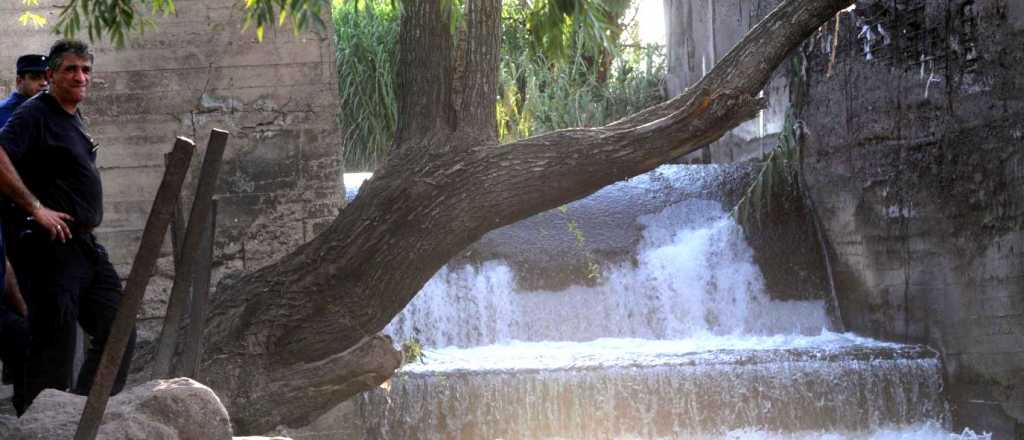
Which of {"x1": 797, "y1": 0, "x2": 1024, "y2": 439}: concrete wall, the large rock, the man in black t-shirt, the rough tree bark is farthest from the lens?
{"x1": 797, "y1": 0, "x2": 1024, "y2": 439}: concrete wall

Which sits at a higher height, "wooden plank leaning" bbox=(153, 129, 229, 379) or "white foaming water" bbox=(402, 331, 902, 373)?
"wooden plank leaning" bbox=(153, 129, 229, 379)

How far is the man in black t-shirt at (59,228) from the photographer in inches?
182

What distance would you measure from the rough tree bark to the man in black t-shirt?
0.90 meters

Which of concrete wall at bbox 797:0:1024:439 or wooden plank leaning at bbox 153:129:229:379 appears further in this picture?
concrete wall at bbox 797:0:1024:439

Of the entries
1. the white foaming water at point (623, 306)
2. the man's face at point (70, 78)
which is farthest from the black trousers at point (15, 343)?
the white foaming water at point (623, 306)

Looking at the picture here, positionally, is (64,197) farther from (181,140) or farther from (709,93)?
(709,93)

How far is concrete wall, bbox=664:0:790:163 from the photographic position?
11430 millimetres

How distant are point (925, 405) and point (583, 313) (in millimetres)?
2420

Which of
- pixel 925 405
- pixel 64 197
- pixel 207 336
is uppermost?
pixel 64 197

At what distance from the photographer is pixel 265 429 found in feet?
19.0

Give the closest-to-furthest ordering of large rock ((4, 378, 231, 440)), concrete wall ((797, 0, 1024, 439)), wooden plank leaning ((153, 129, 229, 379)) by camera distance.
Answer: large rock ((4, 378, 231, 440)) → wooden plank leaning ((153, 129, 229, 379)) → concrete wall ((797, 0, 1024, 439))

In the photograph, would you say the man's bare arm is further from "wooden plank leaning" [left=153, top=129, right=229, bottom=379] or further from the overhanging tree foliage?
the overhanging tree foliage

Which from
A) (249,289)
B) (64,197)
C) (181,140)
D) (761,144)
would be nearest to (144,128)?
(249,289)

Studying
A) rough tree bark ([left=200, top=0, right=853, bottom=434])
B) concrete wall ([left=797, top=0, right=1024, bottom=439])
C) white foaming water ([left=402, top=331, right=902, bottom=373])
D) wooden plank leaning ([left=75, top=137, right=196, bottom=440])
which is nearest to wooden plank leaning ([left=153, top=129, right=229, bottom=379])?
wooden plank leaning ([left=75, top=137, right=196, bottom=440])
